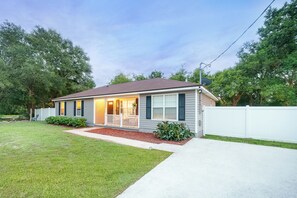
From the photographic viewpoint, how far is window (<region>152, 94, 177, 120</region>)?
965 centimetres

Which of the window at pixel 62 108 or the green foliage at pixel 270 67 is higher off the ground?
the green foliage at pixel 270 67

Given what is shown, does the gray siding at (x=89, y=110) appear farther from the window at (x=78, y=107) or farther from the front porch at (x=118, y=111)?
the window at (x=78, y=107)

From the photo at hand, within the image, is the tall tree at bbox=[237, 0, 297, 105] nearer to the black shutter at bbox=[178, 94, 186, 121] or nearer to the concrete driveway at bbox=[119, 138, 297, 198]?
the black shutter at bbox=[178, 94, 186, 121]

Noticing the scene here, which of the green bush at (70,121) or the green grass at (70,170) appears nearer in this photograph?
the green grass at (70,170)

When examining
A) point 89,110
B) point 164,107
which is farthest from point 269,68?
point 89,110

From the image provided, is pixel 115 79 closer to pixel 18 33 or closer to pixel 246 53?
pixel 18 33

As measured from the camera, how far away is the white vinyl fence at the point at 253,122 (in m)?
7.86

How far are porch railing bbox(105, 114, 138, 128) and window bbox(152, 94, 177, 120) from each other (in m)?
2.15

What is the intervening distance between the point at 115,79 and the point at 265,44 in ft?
96.0

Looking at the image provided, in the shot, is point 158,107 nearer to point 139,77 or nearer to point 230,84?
point 230,84

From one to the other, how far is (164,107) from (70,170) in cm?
664

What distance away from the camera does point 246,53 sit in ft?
69.4

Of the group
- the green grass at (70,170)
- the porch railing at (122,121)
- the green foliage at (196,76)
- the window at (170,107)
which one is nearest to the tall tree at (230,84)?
the green foliage at (196,76)

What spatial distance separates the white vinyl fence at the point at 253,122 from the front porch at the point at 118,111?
5.08 meters
